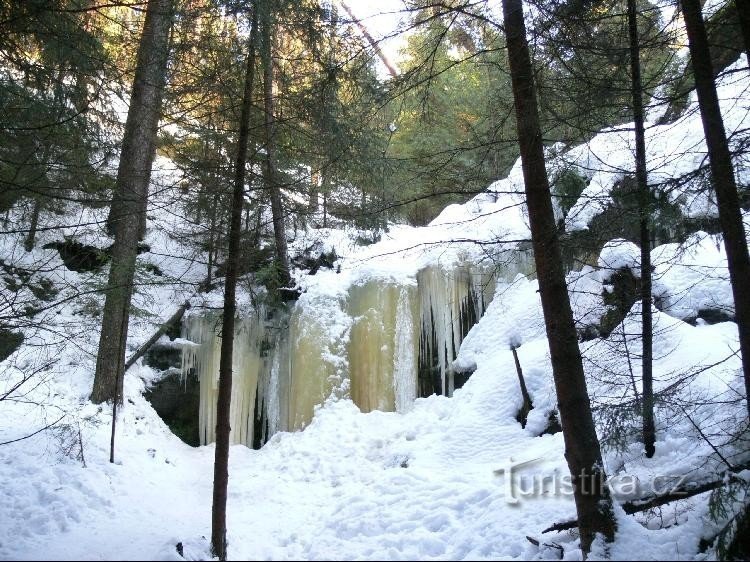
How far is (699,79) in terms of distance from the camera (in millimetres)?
3688

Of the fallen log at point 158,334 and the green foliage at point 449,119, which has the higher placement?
the green foliage at point 449,119

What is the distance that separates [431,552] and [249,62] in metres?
5.53

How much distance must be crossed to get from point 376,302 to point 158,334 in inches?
184

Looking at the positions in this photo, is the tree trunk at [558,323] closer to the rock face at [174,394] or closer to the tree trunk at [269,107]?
the tree trunk at [269,107]

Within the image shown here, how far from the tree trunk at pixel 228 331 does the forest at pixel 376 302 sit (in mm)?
36

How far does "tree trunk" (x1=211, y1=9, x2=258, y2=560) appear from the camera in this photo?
5066 millimetres

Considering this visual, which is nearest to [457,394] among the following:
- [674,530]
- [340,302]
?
[340,302]

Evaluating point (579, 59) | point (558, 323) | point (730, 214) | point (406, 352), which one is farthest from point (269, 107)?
point (406, 352)

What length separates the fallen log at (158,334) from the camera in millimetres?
10172

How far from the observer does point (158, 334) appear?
1070 centimetres

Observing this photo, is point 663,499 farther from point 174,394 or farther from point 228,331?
point 174,394

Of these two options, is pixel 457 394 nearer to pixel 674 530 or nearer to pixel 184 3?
pixel 674 530

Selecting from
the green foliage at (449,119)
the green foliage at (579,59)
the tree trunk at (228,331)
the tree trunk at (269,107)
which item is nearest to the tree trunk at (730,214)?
the green foliage at (579,59)

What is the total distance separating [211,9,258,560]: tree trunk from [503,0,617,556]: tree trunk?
9.78ft
